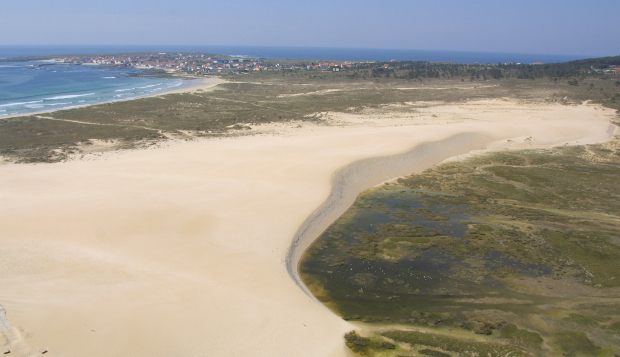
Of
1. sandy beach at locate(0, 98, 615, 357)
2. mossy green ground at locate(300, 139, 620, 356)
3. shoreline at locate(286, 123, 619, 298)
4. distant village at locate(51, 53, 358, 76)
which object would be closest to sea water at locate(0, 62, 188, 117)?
sandy beach at locate(0, 98, 615, 357)

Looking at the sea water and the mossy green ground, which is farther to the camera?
the sea water

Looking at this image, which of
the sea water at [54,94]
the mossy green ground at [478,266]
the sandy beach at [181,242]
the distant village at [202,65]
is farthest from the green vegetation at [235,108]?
the distant village at [202,65]

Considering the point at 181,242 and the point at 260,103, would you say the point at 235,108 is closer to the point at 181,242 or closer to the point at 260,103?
the point at 260,103

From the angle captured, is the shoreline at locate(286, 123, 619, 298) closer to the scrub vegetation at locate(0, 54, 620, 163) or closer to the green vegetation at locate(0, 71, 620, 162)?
the scrub vegetation at locate(0, 54, 620, 163)

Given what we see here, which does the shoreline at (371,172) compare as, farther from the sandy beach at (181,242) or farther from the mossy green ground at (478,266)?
the mossy green ground at (478,266)

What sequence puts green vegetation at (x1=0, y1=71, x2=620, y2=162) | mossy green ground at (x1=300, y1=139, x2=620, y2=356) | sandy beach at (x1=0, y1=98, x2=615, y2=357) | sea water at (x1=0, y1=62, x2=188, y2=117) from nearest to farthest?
sandy beach at (x1=0, y1=98, x2=615, y2=357) < mossy green ground at (x1=300, y1=139, x2=620, y2=356) < green vegetation at (x1=0, y1=71, x2=620, y2=162) < sea water at (x1=0, y1=62, x2=188, y2=117)

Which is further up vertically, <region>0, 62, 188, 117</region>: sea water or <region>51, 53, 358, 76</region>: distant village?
<region>51, 53, 358, 76</region>: distant village

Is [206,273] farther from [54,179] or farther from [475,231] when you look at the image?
[54,179]
